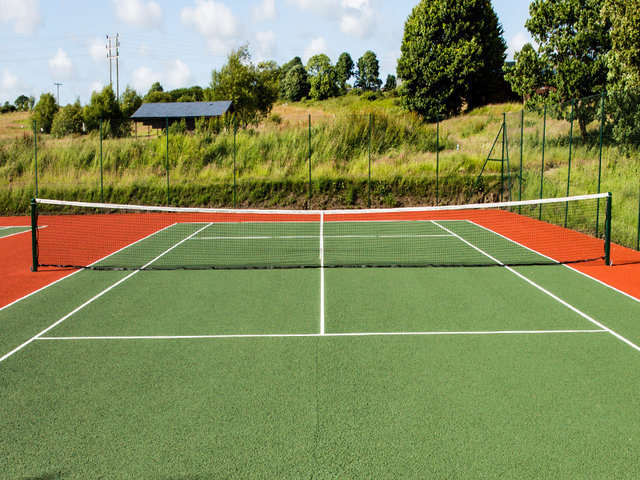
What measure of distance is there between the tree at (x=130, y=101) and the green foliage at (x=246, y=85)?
10563mm

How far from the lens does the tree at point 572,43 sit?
2388 cm

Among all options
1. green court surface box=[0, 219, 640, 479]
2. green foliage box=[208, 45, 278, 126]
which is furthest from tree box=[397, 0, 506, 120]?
green court surface box=[0, 219, 640, 479]

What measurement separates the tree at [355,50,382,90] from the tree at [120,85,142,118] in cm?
5310

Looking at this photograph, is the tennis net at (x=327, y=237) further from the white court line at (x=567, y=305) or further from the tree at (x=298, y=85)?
the tree at (x=298, y=85)

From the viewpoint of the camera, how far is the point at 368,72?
10062cm

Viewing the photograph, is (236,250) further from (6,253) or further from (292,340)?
(292,340)

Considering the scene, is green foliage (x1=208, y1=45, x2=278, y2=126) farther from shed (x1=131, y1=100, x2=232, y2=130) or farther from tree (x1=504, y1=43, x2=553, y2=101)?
tree (x1=504, y1=43, x2=553, y2=101)

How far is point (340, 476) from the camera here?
4672 millimetres

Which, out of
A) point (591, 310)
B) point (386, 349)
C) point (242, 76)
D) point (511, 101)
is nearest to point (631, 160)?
point (591, 310)

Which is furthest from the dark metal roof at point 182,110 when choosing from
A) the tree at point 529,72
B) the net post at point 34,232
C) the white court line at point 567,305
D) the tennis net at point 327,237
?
the white court line at point 567,305

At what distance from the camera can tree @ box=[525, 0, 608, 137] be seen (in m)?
23.9

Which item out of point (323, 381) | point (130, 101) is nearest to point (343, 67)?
point (130, 101)

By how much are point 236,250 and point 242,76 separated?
34.8 meters

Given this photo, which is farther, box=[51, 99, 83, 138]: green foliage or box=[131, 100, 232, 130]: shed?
box=[131, 100, 232, 130]: shed
